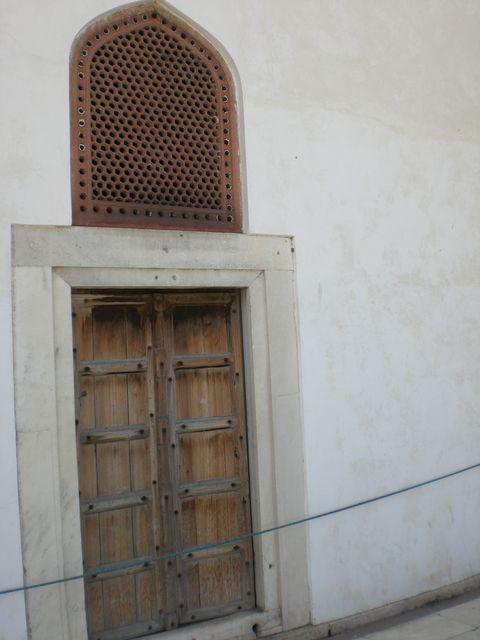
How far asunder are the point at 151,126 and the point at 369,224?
1.50 m

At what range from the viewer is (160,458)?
12.6 ft

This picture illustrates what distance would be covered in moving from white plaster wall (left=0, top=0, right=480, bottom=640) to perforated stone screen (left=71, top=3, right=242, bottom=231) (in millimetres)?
111

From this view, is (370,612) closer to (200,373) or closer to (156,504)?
(156,504)

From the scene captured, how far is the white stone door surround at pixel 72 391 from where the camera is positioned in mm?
3344

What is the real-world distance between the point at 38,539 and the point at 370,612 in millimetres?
2080

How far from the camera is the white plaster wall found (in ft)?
13.4

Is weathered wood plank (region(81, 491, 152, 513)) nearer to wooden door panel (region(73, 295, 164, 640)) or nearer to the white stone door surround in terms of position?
wooden door panel (region(73, 295, 164, 640))

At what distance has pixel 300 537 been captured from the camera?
13.3 feet

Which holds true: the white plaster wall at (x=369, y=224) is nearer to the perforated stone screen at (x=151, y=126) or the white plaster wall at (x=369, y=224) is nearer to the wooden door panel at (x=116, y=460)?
the perforated stone screen at (x=151, y=126)

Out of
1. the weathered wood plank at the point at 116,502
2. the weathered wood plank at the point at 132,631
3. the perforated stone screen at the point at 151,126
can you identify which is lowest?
the weathered wood plank at the point at 132,631

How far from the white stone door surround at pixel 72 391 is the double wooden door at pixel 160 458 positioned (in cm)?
11

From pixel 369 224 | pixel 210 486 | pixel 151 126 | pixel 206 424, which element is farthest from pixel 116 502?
pixel 369 224

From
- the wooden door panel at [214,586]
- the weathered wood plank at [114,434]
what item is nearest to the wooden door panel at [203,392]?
the weathered wood plank at [114,434]

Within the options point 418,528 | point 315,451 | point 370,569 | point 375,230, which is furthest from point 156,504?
point 375,230
